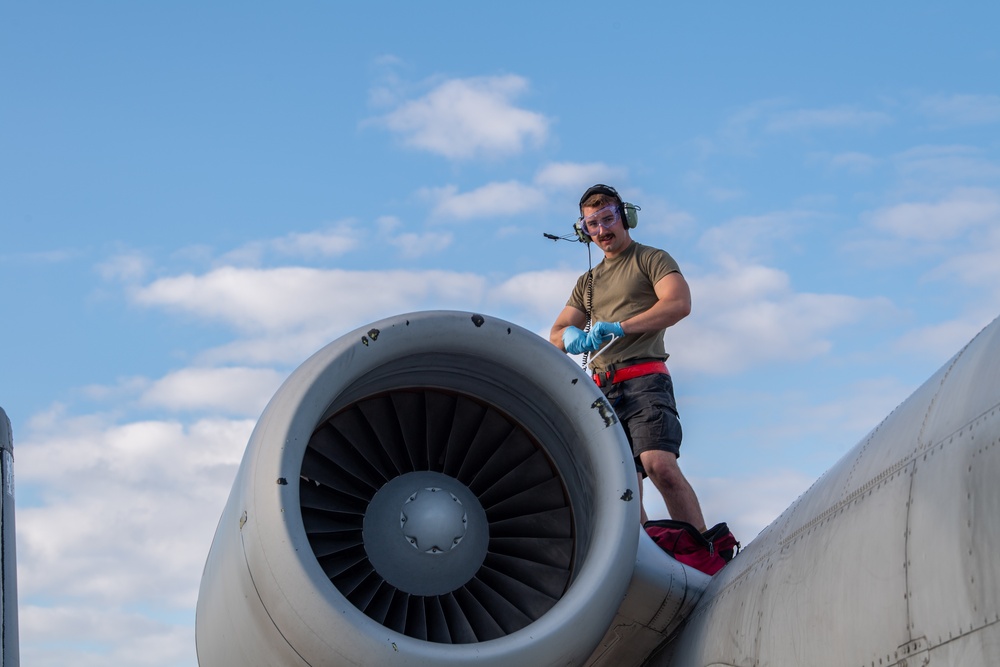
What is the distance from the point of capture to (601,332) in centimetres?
618

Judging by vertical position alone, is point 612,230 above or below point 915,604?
above

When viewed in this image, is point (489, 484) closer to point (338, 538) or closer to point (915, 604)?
point (338, 538)

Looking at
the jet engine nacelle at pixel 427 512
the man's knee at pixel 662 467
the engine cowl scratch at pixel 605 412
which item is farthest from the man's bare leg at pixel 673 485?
the engine cowl scratch at pixel 605 412

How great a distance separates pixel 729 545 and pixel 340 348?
2246 mm

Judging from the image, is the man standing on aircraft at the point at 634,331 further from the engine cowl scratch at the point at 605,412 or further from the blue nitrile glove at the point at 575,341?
the engine cowl scratch at the point at 605,412

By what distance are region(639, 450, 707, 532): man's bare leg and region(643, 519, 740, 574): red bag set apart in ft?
1.35

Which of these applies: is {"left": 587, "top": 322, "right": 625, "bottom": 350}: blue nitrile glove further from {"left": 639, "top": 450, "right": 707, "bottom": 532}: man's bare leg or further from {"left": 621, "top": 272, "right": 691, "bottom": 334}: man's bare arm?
{"left": 639, "top": 450, "right": 707, "bottom": 532}: man's bare leg

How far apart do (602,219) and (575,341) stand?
0.75 m

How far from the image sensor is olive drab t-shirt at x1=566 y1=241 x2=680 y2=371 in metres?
6.27

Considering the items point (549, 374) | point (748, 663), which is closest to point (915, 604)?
point (748, 663)

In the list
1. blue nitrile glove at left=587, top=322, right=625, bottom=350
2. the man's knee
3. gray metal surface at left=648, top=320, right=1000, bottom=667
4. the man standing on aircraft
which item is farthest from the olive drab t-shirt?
gray metal surface at left=648, top=320, right=1000, bottom=667

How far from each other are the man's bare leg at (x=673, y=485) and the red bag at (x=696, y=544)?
41 cm

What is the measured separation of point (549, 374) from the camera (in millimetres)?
4691

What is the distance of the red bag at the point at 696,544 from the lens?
5.29 m
